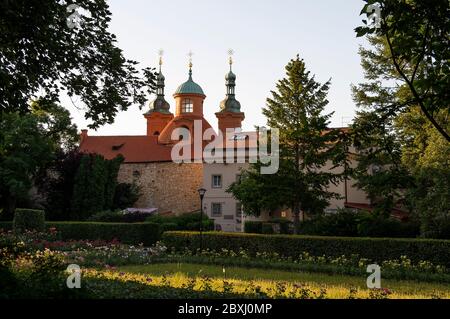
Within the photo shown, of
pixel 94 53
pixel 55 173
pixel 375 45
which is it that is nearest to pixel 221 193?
pixel 55 173

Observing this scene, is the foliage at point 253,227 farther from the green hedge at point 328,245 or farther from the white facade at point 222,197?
the green hedge at point 328,245

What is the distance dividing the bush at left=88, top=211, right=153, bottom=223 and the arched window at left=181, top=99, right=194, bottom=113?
70.1 ft

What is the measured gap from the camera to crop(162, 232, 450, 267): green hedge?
17.9 m

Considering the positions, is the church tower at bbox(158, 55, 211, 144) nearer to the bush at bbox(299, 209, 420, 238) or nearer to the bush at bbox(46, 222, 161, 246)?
the bush at bbox(46, 222, 161, 246)

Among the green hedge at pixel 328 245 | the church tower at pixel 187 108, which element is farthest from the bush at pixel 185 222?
the church tower at pixel 187 108

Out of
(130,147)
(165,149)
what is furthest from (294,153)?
(130,147)

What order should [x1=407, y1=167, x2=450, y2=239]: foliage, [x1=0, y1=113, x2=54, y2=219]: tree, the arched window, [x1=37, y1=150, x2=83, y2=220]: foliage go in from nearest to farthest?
[x1=407, y1=167, x2=450, y2=239]: foliage, [x1=0, y1=113, x2=54, y2=219]: tree, [x1=37, y1=150, x2=83, y2=220]: foliage, the arched window

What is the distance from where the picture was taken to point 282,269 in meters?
17.8

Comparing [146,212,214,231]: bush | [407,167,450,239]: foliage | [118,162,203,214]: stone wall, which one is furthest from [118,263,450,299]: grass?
[118,162,203,214]: stone wall

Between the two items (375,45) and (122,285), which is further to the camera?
(375,45)

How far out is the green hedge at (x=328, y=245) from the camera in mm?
17922
